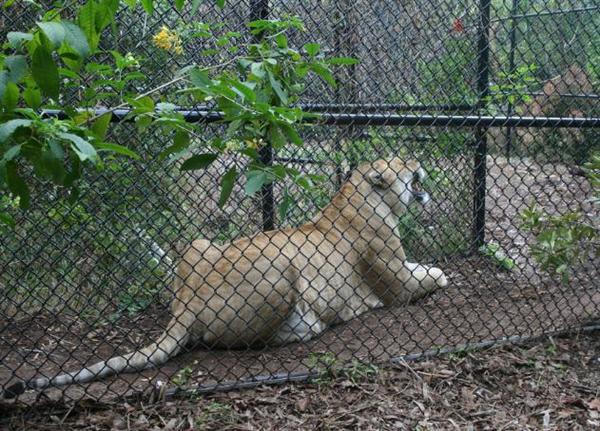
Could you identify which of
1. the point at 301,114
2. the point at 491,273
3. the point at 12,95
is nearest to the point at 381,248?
the point at 491,273

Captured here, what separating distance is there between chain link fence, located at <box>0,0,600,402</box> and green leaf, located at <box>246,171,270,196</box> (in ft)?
3.70

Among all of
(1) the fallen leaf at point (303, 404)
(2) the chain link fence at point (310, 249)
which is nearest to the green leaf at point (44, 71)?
(2) the chain link fence at point (310, 249)

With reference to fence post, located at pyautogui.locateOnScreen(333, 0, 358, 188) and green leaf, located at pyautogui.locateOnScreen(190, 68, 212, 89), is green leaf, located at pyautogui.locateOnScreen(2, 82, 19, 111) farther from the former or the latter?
fence post, located at pyautogui.locateOnScreen(333, 0, 358, 188)

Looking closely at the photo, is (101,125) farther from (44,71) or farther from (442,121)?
(442,121)

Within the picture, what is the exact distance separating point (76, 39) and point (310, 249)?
333cm

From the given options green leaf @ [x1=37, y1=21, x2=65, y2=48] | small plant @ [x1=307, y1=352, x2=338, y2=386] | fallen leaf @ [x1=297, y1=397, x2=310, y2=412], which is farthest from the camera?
small plant @ [x1=307, y1=352, x2=338, y2=386]

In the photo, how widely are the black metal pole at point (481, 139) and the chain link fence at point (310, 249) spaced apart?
0.02 meters

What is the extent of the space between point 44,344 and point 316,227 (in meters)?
2.06

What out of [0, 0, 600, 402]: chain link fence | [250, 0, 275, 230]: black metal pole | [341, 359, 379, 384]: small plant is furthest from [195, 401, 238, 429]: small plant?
[250, 0, 275, 230]: black metal pole

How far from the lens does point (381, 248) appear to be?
17.6ft

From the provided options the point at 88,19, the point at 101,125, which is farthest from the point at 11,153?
the point at 101,125

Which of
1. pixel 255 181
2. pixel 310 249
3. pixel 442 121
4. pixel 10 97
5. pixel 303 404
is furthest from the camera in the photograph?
pixel 310 249

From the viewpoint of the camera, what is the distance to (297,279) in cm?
452

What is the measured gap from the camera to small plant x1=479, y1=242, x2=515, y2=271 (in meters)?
5.97
